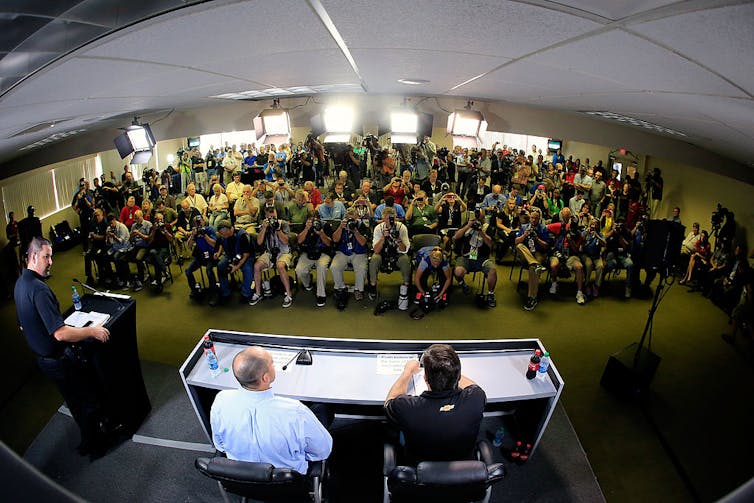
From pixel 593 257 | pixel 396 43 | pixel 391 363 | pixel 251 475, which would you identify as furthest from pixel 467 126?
pixel 251 475

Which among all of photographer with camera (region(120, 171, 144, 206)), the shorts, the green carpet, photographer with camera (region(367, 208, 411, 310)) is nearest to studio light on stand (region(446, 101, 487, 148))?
photographer with camera (region(367, 208, 411, 310))

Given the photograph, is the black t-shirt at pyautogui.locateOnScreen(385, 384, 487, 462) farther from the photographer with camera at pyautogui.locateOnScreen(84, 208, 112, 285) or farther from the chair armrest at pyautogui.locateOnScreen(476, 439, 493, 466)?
the photographer with camera at pyautogui.locateOnScreen(84, 208, 112, 285)

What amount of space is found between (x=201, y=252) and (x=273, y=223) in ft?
3.74

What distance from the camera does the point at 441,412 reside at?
7.00 feet

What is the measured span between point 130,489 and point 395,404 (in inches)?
93.2

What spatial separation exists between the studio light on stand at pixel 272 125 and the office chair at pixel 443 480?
459 cm

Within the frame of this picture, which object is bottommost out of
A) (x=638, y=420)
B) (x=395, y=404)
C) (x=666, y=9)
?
(x=638, y=420)

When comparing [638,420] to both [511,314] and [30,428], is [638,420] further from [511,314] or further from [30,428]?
[30,428]

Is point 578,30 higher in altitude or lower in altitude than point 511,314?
Answer: higher

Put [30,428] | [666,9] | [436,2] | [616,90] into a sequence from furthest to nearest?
[30,428] → [616,90] → [436,2] → [666,9]

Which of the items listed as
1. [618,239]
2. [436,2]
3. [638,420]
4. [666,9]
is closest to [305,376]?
[436,2]

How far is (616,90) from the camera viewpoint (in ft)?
6.63

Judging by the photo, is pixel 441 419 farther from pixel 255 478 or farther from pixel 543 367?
pixel 543 367

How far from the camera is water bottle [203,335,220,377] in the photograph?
117 inches
